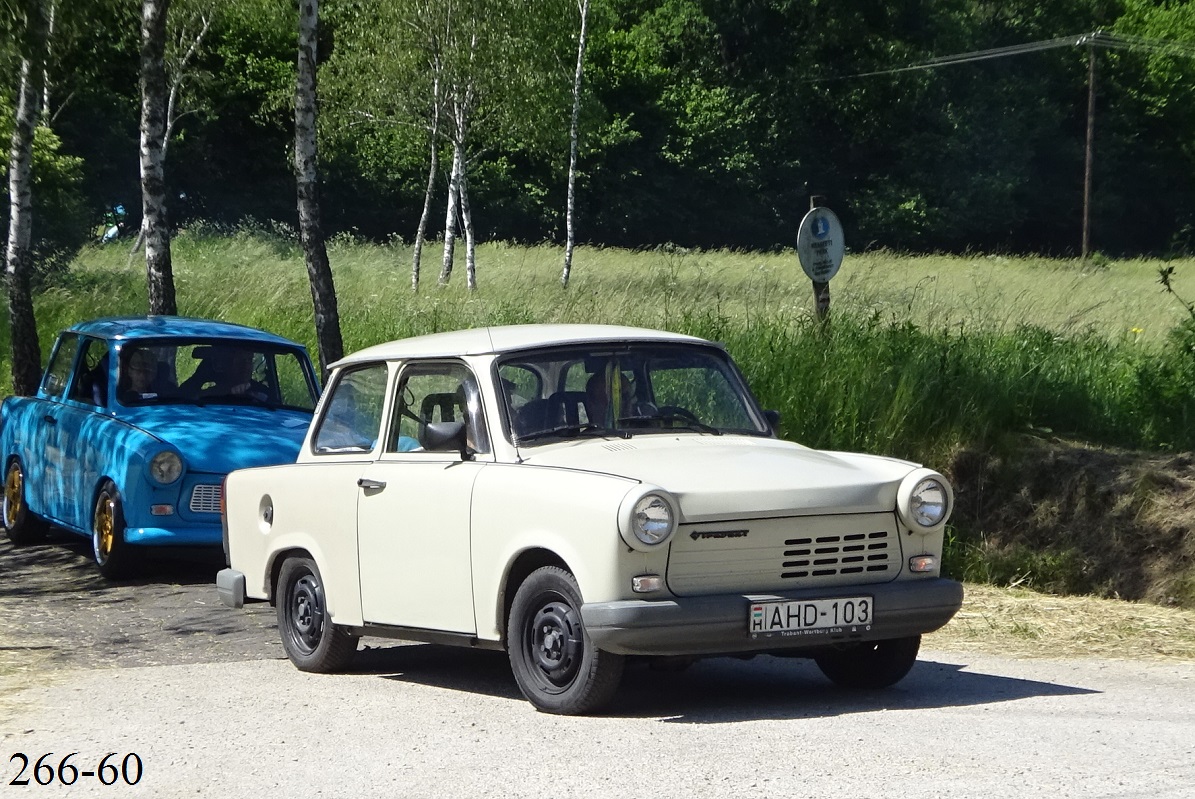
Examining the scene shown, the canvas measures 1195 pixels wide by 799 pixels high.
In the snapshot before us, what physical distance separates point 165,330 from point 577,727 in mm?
7477

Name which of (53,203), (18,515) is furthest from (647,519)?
(53,203)

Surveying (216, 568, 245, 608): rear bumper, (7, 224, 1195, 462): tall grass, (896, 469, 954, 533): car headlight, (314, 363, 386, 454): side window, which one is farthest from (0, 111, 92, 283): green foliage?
(896, 469, 954, 533): car headlight

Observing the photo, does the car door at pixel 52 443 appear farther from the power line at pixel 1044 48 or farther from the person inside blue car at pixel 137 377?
the power line at pixel 1044 48

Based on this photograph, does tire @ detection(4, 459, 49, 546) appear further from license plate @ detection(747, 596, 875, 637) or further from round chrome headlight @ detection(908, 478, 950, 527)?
round chrome headlight @ detection(908, 478, 950, 527)

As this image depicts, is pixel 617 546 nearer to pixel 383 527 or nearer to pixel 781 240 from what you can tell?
pixel 383 527

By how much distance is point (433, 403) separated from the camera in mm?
8008

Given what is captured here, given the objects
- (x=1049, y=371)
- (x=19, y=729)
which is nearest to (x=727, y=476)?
(x=19, y=729)

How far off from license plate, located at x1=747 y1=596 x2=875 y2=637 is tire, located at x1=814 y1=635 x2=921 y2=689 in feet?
1.77

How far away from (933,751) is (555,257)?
38.9 meters

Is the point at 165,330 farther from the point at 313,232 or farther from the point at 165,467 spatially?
the point at 313,232

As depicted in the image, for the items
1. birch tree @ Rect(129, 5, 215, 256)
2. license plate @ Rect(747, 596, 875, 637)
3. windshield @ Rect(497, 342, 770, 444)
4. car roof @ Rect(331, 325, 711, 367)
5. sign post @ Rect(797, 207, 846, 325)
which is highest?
birch tree @ Rect(129, 5, 215, 256)

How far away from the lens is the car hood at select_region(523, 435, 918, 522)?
6688mm

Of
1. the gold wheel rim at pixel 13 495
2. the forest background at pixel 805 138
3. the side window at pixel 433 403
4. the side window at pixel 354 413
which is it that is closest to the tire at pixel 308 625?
the side window at pixel 354 413

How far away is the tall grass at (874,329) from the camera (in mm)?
13461
